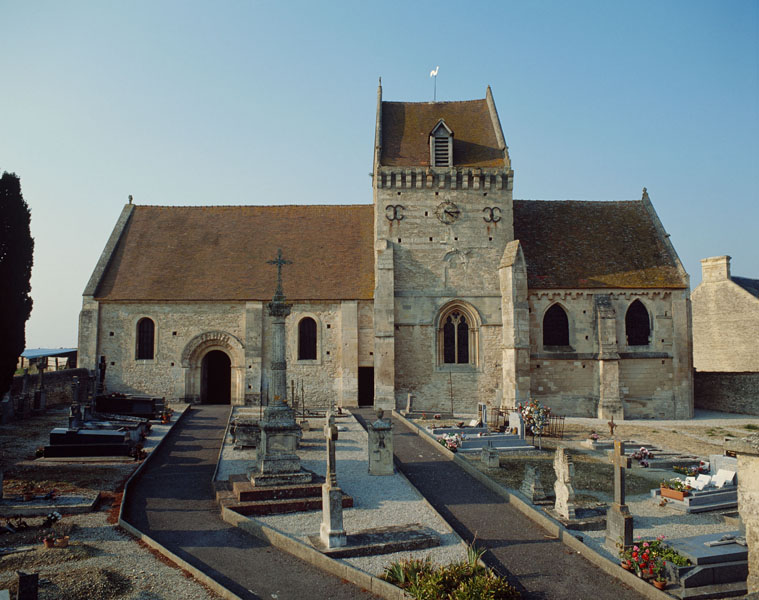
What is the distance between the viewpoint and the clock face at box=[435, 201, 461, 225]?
88.3 ft

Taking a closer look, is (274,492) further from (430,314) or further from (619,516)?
(430,314)

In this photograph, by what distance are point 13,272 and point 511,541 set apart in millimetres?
14703

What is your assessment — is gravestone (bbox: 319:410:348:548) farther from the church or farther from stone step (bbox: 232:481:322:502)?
the church

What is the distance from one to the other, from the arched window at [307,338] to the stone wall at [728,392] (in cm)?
2053

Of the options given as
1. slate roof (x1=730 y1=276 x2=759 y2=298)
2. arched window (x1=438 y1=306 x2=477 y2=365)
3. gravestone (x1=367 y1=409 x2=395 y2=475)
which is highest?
slate roof (x1=730 y1=276 x2=759 y2=298)

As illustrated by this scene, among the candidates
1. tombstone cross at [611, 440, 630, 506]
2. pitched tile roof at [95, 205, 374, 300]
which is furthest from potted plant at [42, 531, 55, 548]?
pitched tile roof at [95, 205, 374, 300]

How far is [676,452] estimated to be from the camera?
1830 centimetres

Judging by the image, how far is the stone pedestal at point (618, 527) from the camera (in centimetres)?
971

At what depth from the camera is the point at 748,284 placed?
35.1 metres

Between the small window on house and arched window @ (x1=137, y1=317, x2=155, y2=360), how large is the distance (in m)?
15.6

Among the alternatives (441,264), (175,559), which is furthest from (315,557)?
(441,264)

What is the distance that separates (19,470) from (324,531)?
933 cm

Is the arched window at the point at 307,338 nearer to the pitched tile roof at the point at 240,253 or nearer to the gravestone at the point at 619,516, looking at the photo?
the pitched tile roof at the point at 240,253

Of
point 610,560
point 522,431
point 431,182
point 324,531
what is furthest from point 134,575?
point 431,182
